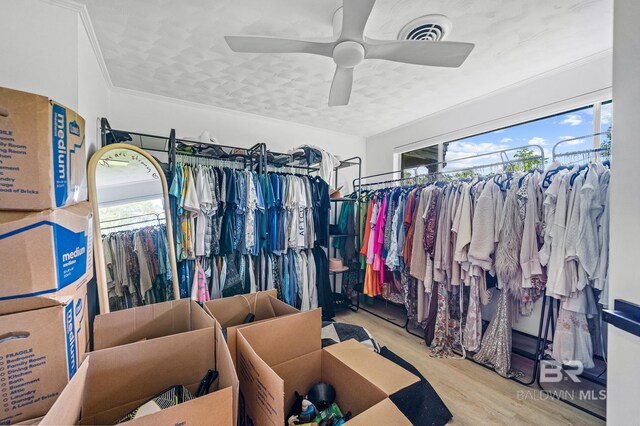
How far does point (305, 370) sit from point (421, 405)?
542 millimetres

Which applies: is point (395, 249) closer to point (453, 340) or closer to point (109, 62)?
point (453, 340)

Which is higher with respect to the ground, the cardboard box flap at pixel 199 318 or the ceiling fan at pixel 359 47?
the ceiling fan at pixel 359 47

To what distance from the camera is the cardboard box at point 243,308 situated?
1.32m

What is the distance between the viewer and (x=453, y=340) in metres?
2.30

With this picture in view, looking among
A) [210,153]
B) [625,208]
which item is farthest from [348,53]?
[210,153]

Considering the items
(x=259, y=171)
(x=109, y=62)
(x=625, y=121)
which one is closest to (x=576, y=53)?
(x=625, y=121)

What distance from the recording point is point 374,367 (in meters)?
1.03

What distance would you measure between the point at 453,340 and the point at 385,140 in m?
2.78

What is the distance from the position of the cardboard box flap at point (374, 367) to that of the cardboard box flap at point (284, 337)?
11cm

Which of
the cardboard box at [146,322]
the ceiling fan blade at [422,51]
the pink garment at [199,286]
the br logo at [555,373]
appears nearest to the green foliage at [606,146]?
the ceiling fan blade at [422,51]

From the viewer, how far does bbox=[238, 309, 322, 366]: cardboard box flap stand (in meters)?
1.01

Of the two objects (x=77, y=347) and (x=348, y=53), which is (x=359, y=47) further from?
(x=77, y=347)

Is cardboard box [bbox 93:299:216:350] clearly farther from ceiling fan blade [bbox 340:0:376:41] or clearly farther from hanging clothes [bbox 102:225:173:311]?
ceiling fan blade [bbox 340:0:376:41]

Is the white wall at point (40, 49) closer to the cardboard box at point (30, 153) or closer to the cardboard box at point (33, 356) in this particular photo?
the cardboard box at point (30, 153)
